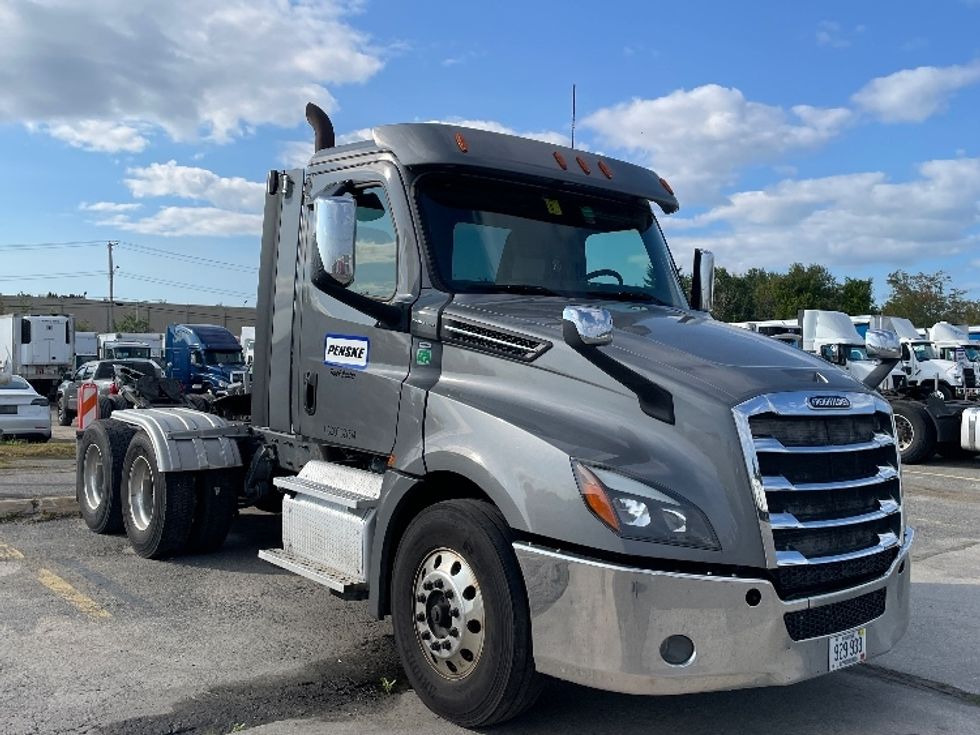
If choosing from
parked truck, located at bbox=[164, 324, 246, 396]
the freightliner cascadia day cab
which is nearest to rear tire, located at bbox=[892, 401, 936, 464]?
the freightliner cascadia day cab

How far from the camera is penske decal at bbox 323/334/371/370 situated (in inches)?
215

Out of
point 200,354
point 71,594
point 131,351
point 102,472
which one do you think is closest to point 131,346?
point 131,351

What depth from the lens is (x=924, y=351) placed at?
27297 mm

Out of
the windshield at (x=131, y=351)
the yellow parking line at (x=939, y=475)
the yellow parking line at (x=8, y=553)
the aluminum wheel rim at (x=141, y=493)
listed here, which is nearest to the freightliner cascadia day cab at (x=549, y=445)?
the aluminum wheel rim at (x=141, y=493)

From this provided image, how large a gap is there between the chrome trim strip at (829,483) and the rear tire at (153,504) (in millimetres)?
4606

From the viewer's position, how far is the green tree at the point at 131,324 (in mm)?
77312

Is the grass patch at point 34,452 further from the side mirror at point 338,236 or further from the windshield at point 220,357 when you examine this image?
the windshield at point 220,357

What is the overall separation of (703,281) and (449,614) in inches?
120

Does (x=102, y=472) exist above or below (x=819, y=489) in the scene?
below

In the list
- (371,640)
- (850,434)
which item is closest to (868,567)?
(850,434)

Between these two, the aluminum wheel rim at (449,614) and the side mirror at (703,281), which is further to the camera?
the side mirror at (703,281)

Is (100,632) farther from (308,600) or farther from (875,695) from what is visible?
(875,695)

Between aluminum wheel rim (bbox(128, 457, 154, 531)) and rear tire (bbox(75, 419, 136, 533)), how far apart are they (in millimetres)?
297

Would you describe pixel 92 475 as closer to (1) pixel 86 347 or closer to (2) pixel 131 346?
(2) pixel 131 346
